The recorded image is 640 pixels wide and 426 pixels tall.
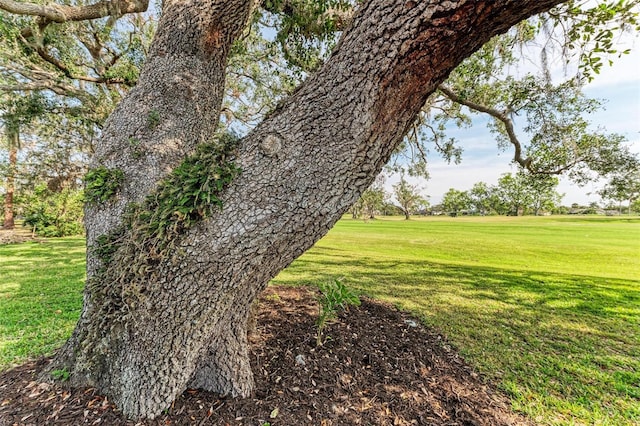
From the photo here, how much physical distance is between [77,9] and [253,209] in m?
4.39

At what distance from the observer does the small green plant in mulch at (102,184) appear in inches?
76.8

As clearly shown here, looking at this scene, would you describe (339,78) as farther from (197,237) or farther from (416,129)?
(416,129)

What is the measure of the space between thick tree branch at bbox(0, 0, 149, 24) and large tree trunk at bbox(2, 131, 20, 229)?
2762mm

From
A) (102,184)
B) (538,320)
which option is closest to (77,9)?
(102,184)

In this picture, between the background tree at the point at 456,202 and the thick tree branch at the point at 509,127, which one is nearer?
the thick tree branch at the point at 509,127

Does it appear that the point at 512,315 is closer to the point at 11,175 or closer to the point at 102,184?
the point at 102,184

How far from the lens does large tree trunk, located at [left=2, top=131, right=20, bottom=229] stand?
202 inches

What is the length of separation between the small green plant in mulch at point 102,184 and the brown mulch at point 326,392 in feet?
4.41

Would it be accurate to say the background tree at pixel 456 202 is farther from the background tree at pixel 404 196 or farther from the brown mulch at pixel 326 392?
the brown mulch at pixel 326 392

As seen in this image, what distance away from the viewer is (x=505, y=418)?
1.92 metres

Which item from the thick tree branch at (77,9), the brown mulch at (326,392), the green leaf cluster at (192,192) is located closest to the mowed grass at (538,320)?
the brown mulch at (326,392)

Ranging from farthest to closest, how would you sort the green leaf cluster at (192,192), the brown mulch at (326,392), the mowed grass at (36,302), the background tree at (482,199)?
the background tree at (482,199), the mowed grass at (36,302), the brown mulch at (326,392), the green leaf cluster at (192,192)

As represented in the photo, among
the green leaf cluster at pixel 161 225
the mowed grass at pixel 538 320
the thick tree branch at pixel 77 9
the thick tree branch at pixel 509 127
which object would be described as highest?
the thick tree branch at pixel 77 9

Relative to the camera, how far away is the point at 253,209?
1.42 metres
